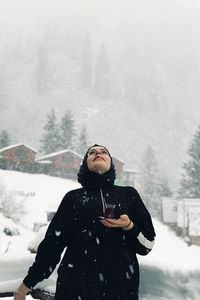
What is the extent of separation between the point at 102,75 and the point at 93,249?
146 meters

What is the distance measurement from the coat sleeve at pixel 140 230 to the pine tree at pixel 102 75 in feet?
467

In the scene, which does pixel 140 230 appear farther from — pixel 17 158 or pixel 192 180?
pixel 17 158

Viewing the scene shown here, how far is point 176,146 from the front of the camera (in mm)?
140875

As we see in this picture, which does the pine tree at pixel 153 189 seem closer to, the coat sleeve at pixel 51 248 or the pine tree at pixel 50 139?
the pine tree at pixel 50 139

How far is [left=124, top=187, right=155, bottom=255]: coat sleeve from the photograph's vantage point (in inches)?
99.0

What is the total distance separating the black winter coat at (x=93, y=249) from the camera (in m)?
2.40

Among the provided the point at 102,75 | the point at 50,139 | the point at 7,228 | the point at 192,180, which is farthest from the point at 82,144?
the point at 102,75

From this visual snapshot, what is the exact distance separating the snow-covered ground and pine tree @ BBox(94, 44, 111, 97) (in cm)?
10068

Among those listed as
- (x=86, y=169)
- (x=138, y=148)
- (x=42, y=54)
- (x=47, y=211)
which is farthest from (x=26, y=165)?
(x=42, y=54)

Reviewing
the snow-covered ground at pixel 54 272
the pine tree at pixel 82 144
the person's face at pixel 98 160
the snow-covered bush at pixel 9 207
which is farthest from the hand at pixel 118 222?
the pine tree at pixel 82 144

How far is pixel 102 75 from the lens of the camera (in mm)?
144375

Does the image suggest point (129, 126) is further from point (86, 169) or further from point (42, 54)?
point (86, 169)

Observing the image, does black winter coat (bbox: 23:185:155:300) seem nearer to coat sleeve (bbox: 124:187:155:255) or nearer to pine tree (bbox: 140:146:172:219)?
coat sleeve (bbox: 124:187:155:255)

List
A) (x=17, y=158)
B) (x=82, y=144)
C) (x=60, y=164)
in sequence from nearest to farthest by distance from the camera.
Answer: (x=17, y=158) → (x=60, y=164) → (x=82, y=144)
